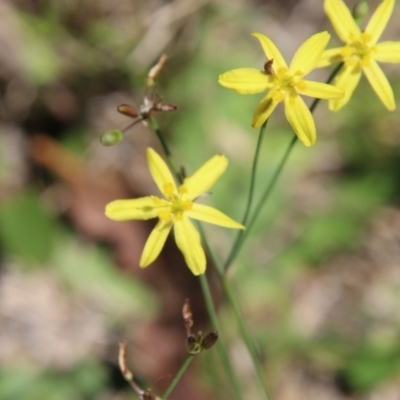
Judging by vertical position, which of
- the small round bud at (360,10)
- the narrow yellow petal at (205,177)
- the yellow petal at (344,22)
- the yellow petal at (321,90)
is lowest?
the narrow yellow petal at (205,177)

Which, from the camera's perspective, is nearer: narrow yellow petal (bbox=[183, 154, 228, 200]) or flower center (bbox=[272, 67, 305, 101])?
flower center (bbox=[272, 67, 305, 101])

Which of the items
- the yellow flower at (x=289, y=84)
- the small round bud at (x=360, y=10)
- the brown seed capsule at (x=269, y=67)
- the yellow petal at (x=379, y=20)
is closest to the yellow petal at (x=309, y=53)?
the yellow flower at (x=289, y=84)

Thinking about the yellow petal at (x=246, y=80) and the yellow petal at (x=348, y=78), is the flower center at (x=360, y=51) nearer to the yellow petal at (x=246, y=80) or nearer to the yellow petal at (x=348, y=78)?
the yellow petal at (x=348, y=78)

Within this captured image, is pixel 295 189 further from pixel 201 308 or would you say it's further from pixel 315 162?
pixel 201 308

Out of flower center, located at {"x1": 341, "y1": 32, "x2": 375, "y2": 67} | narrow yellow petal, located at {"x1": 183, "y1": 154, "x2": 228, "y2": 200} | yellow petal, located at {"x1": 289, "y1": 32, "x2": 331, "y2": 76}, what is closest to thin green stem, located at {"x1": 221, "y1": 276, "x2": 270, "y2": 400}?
narrow yellow petal, located at {"x1": 183, "y1": 154, "x2": 228, "y2": 200}

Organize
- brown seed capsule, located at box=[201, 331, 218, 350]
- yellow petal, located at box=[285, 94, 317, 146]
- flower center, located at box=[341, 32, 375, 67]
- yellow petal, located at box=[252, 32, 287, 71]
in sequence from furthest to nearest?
flower center, located at box=[341, 32, 375, 67] < yellow petal, located at box=[252, 32, 287, 71] < yellow petal, located at box=[285, 94, 317, 146] < brown seed capsule, located at box=[201, 331, 218, 350]

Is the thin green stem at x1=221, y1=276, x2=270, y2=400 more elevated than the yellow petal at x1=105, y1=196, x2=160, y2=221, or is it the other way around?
the yellow petal at x1=105, y1=196, x2=160, y2=221

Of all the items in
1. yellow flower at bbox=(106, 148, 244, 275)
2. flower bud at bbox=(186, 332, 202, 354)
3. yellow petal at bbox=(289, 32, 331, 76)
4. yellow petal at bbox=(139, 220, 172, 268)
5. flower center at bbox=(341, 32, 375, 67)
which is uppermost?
flower center at bbox=(341, 32, 375, 67)

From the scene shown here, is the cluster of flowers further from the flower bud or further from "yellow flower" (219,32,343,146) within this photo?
the flower bud

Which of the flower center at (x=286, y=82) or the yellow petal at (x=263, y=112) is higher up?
the flower center at (x=286, y=82)
